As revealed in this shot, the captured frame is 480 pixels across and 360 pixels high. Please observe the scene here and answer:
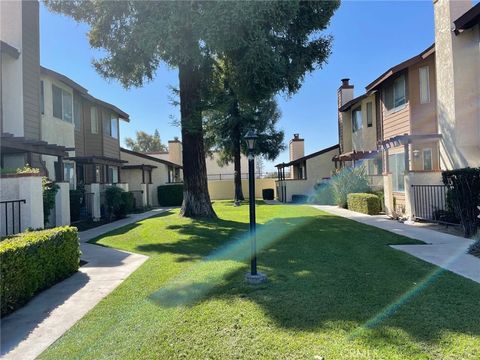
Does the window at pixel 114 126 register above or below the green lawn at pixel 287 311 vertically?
above

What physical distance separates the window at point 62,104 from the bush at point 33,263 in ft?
34.4

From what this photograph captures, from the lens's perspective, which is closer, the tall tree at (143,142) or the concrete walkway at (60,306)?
the concrete walkway at (60,306)

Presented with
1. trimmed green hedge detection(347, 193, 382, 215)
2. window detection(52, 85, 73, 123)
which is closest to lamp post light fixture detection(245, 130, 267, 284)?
trimmed green hedge detection(347, 193, 382, 215)

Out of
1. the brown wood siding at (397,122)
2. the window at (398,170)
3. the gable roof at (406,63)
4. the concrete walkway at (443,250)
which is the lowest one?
the concrete walkway at (443,250)

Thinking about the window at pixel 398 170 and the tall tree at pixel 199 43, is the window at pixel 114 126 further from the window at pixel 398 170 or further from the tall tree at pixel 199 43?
the window at pixel 398 170

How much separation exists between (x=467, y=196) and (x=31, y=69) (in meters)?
13.6

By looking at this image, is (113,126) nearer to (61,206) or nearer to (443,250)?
(61,206)

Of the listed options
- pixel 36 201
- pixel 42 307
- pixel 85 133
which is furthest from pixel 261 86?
pixel 85 133

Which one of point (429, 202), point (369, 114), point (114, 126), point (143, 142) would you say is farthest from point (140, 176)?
point (143, 142)

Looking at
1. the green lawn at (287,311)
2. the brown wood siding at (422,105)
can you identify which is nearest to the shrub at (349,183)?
the brown wood siding at (422,105)

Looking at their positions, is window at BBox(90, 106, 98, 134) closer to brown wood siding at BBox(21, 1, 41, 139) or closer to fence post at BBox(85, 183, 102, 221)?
fence post at BBox(85, 183, 102, 221)

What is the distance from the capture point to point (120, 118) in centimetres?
2441

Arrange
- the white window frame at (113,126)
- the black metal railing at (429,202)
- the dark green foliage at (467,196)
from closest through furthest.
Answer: the dark green foliage at (467,196)
the black metal railing at (429,202)
the white window frame at (113,126)

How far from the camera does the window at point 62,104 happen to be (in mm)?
15577
